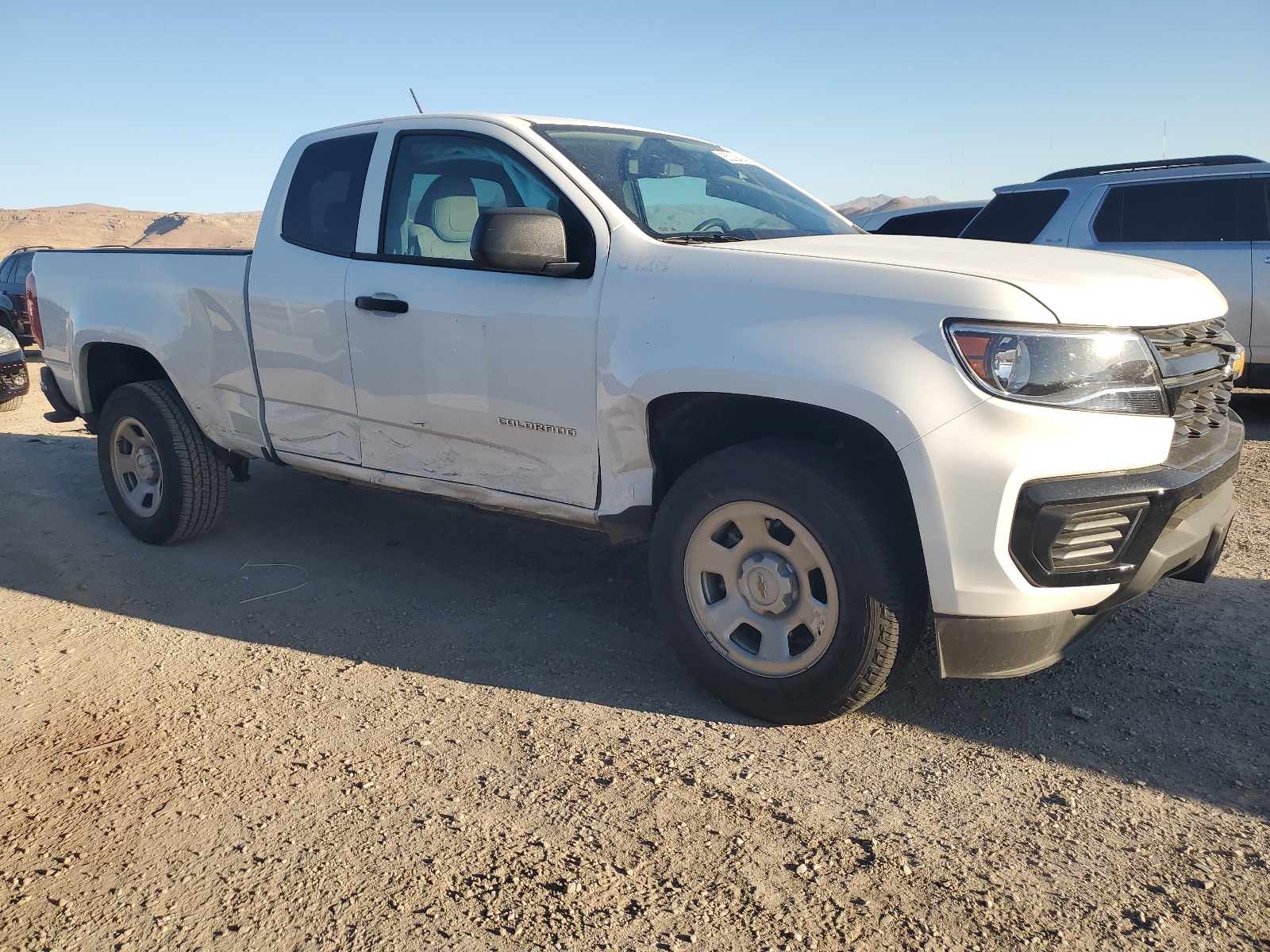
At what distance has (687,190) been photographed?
3828mm

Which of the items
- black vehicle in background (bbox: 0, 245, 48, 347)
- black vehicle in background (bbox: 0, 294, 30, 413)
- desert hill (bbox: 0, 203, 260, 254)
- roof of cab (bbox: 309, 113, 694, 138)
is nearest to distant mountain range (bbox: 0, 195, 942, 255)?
desert hill (bbox: 0, 203, 260, 254)

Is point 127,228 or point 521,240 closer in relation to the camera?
point 521,240

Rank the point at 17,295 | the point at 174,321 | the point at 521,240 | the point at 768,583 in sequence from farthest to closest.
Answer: the point at 17,295, the point at 174,321, the point at 521,240, the point at 768,583

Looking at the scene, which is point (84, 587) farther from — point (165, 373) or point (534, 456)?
point (534, 456)

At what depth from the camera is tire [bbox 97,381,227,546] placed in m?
4.93

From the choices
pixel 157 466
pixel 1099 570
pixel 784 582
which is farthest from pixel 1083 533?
pixel 157 466

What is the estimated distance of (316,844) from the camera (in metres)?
2.58

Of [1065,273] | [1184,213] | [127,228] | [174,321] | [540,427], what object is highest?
[1065,273]

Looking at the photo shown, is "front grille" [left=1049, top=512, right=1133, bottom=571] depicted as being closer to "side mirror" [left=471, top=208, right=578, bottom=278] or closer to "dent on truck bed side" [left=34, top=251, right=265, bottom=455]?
"side mirror" [left=471, top=208, right=578, bottom=278]

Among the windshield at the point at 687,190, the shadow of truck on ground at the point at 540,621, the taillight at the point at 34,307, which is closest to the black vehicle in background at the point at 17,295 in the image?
the taillight at the point at 34,307

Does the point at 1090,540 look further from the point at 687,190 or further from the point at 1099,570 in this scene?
the point at 687,190

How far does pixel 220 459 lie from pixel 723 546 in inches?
121

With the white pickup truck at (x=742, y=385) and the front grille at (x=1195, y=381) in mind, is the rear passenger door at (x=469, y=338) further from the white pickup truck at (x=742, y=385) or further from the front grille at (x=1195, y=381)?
the front grille at (x=1195, y=381)

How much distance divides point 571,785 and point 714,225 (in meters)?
2.08
